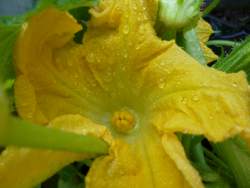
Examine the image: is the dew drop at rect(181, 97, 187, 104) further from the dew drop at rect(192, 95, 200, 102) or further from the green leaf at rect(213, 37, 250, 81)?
the green leaf at rect(213, 37, 250, 81)

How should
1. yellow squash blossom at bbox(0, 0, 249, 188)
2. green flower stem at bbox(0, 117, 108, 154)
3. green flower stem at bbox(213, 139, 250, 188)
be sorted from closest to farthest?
green flower stem at bbox(0, 117, 108, 154) → yellow squash blossom at bbox(0, 0, 249, 188) → green flower stem at bbox(213, 139, 250, 188)

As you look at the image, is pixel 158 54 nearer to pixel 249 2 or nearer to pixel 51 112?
pixel 51 112

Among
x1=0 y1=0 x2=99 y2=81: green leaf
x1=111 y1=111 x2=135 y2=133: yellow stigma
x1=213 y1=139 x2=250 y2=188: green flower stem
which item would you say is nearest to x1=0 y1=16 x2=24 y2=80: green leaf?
x1=0 y1=0 x2=99 y2=81: green leaf

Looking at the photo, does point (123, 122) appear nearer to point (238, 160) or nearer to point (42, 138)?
point (238, 160)

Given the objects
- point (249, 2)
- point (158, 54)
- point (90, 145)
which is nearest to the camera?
point (90, 145)

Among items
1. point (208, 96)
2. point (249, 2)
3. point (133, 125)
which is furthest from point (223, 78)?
point (249, 2)

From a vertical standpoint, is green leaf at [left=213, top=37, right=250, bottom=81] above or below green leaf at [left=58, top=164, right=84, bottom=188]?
above
